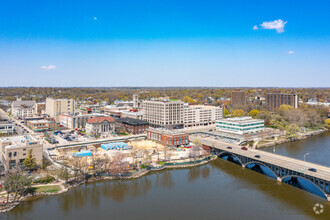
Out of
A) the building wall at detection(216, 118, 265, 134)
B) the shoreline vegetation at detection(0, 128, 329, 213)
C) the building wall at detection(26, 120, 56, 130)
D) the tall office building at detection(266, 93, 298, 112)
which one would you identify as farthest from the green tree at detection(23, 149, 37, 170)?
the tall office building at detection(266, 93, 298, 112)

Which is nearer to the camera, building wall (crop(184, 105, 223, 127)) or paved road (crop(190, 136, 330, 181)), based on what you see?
paved road (crop(190, 136, 330, 181))

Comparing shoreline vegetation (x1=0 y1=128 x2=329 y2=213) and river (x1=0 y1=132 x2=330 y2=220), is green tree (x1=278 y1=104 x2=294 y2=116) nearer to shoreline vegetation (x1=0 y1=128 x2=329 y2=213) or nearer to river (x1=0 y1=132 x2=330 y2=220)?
shoreline vegetation (x1=0 y1=128 x2=329 y2=213)

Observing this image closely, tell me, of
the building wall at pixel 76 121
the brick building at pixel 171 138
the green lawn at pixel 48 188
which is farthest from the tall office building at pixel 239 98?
the green lawn at pixel 48 188

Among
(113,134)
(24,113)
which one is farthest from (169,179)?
(24,113)

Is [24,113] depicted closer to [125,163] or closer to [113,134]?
[113,134]

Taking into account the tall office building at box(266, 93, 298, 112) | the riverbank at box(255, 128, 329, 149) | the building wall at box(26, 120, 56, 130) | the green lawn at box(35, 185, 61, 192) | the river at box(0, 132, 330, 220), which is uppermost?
the tall office building at box(266, 93, 298, 112)
